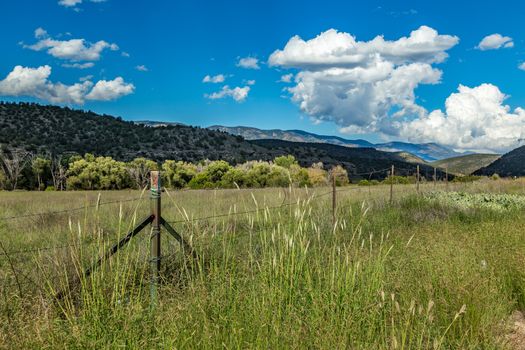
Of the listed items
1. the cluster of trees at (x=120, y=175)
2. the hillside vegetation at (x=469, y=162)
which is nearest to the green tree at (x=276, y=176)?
the cluster of trees at (x=120, y=175)

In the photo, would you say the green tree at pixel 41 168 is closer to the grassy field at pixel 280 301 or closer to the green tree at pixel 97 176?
the green tree at pixel 97 176

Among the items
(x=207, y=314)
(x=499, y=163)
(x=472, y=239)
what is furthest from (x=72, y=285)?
(x=499, y=163)

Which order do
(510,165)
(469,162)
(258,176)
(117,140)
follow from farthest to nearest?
1. (469,162)
2. (510,165)
3. (117,140)
4. (258,176)

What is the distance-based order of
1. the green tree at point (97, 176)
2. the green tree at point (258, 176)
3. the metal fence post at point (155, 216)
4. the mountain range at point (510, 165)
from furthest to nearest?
the mountain range at point (510, 165) < the green tree at point (97, 176) < the green tree at point (258, 176) < the metal fence post at point (155, 216)

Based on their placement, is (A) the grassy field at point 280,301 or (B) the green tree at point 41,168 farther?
(B) the green tree at point 41,168

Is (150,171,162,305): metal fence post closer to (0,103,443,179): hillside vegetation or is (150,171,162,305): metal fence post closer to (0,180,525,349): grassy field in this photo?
(0,180,525,349): grassy field

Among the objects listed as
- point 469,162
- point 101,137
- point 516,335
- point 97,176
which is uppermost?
point 101,137

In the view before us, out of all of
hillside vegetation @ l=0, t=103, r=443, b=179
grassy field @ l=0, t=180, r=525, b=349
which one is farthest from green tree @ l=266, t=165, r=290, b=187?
grassy field @ l=0, t=180, r=525, b=349

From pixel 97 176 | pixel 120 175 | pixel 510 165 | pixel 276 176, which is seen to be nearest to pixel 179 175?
pixel 120 175

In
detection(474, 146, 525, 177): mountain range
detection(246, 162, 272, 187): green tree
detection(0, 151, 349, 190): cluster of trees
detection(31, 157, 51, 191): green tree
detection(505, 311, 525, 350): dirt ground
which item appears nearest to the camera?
detection(505, 311, 525, 350): dirt ground

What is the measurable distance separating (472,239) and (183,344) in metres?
6.53

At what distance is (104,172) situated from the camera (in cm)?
4494

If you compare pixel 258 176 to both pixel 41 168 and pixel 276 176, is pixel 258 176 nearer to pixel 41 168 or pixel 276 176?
pixel 276 176

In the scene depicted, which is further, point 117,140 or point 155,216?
point 117,140
